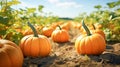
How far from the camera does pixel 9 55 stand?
4.23 meters

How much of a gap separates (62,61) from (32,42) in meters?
0.93

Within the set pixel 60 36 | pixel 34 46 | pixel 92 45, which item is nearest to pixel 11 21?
pixel 34 46

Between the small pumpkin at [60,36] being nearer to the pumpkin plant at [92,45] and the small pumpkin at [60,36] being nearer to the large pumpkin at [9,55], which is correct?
the pumpkin plant at [92,45]

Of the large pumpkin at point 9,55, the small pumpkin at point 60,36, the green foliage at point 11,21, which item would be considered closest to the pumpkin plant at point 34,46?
the green foliage at point 11,21

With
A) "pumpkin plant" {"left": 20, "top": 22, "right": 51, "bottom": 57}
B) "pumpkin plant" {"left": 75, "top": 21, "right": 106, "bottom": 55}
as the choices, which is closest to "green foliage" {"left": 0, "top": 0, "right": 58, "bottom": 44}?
"pumpkin plant" {"left": 20, "top": 22, "right": 51, "bottom": 57}

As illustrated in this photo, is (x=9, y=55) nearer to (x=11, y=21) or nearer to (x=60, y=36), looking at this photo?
(x=11, y=21)

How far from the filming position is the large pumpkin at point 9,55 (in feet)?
13.7

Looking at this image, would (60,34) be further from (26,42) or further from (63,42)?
(26,42)

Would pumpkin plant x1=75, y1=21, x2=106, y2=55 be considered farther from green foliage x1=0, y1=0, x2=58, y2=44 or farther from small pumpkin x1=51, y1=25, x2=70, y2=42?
small pumpkin x1=51, y1=25, x2=70, y2=42

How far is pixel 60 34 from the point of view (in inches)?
365

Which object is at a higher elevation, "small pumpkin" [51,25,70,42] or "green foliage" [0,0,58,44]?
"green foliage" [0,0,58,44]

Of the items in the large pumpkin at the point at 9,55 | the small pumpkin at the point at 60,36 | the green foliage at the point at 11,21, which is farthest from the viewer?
the small pumpkin at the point at 60,36

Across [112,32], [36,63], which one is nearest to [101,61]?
[36,63]

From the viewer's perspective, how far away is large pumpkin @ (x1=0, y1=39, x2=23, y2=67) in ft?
13.7
